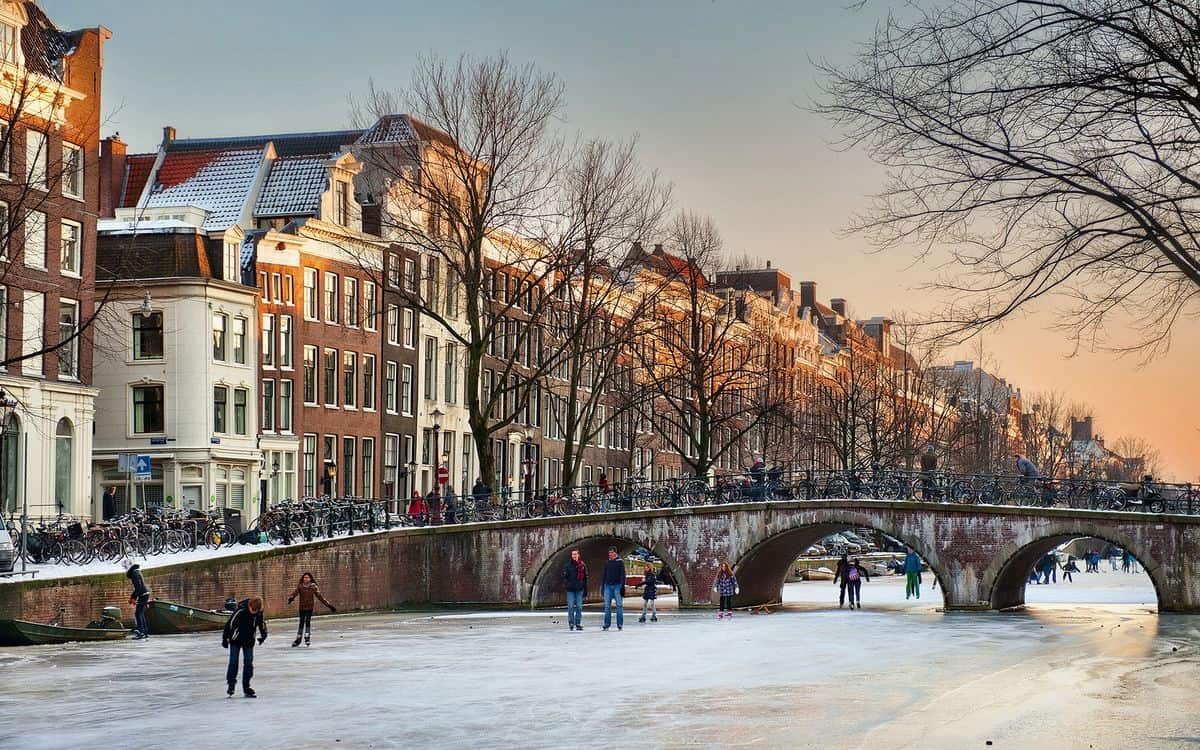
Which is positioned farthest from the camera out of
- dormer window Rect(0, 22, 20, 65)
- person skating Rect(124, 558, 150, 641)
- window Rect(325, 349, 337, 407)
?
window Rect(325, 349, 337, 407)

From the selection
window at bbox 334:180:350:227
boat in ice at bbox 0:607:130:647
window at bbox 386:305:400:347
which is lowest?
boat in ice at bbox 0:607:130:647

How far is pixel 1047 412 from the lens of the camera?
12750 centimetres

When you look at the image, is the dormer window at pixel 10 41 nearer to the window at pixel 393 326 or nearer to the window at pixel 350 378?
the window at pixel 350 378

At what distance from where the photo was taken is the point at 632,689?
26250mm

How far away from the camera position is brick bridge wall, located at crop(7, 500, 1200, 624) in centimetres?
4744

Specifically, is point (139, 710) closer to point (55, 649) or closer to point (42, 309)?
point (55, 649)

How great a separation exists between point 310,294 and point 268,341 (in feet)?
9.30

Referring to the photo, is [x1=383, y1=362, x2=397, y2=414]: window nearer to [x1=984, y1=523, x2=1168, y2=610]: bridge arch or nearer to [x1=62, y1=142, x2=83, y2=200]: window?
[x1=62, y1=142, x2=83, y2=200]: window

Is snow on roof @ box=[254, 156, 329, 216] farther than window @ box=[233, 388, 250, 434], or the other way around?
snow on roof @ box=[254, 156, 329, 216]

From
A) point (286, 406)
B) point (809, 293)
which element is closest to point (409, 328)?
point (286, 406)

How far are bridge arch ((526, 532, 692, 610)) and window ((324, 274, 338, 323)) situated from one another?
13145 millimetres

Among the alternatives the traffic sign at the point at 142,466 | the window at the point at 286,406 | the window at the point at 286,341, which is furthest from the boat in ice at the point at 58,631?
the window at the point at 286,341

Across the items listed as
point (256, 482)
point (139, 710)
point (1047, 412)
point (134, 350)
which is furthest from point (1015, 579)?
point (1047, 412)

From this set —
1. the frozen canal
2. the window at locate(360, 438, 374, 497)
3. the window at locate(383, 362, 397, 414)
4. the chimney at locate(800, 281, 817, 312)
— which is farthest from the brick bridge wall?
the chimney at locate(800, 281, 817, 312)
